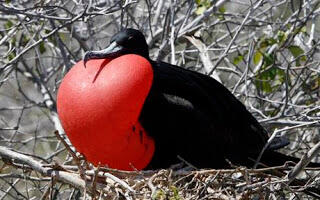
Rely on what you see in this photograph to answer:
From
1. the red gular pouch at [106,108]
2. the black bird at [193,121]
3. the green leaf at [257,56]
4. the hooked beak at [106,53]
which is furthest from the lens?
the green leaf at [257,56]

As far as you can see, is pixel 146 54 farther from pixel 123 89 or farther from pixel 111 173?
pixel 111 173

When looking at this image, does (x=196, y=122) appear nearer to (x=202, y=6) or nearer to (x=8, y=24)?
(x=202, y=6)

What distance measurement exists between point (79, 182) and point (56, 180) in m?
0.10

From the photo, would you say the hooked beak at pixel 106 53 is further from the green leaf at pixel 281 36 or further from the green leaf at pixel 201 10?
the green leaf at pixel 281 36

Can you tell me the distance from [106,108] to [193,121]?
0.52 meters

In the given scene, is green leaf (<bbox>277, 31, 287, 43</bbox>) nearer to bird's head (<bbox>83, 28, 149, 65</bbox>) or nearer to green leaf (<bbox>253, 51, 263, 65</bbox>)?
green leaf (<bbox>253, 51, 263, 65</bbox>)

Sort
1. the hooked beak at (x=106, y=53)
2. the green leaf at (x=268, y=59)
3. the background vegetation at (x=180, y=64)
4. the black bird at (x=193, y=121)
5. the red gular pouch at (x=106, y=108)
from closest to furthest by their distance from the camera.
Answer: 1. the background vegetation at (x=180, y=64)
2. the red gular pouch at (x=106, y=108)
3. the hooked beak at (x=106, y=53)
4. the black bird at (x=193, y=121)
5. the green leaf at (x=268, y=59)

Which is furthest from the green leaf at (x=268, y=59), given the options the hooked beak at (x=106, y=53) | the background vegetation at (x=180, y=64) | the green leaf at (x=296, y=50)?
the hooked beak at (x=106, y=53)

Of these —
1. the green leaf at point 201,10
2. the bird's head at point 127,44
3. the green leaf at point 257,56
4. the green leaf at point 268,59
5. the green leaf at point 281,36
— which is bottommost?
the green leaf at point 257,56

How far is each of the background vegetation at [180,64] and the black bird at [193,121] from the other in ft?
0.36

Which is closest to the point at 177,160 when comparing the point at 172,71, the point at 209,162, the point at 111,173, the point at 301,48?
the point at 209,162

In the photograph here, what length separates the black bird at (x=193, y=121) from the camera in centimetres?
398

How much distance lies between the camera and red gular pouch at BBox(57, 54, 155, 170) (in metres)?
3.66

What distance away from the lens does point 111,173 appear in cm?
352
